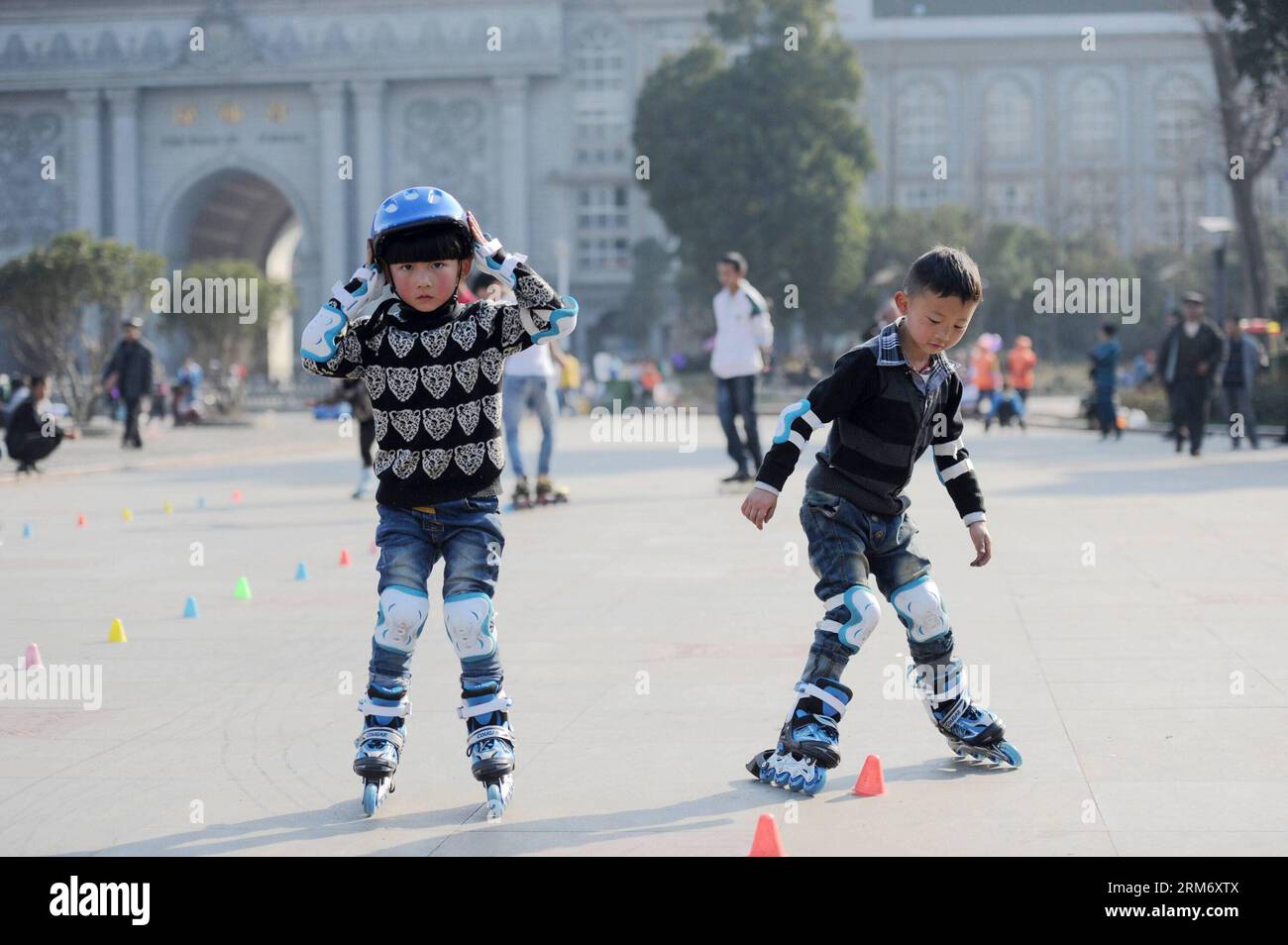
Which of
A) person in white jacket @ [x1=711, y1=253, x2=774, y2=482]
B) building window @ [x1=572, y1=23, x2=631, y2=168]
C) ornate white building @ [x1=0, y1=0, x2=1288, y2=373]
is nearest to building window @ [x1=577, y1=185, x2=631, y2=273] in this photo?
ornate white building @ [x1=0, y1=0, x2=1288, y2=373]

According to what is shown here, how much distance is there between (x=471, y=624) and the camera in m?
4.37

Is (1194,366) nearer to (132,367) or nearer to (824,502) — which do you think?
(132,367)

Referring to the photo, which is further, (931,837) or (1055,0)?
(1055,0)

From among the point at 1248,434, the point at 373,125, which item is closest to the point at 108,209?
the point at 373,125

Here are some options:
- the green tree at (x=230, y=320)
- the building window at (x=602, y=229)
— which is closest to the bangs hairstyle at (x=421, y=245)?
the green tree at (x=230, y=320)

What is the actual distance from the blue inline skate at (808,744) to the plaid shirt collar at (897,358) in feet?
2.76

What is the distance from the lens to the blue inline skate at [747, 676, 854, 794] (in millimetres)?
4406

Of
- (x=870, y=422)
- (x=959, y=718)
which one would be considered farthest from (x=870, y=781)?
(x=870, y=422)

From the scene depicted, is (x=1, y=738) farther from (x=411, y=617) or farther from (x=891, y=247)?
(x=891, y=247)

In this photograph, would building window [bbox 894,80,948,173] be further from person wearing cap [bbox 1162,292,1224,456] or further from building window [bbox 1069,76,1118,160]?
person wearing cap [bbox 1162,292,1224,456]
